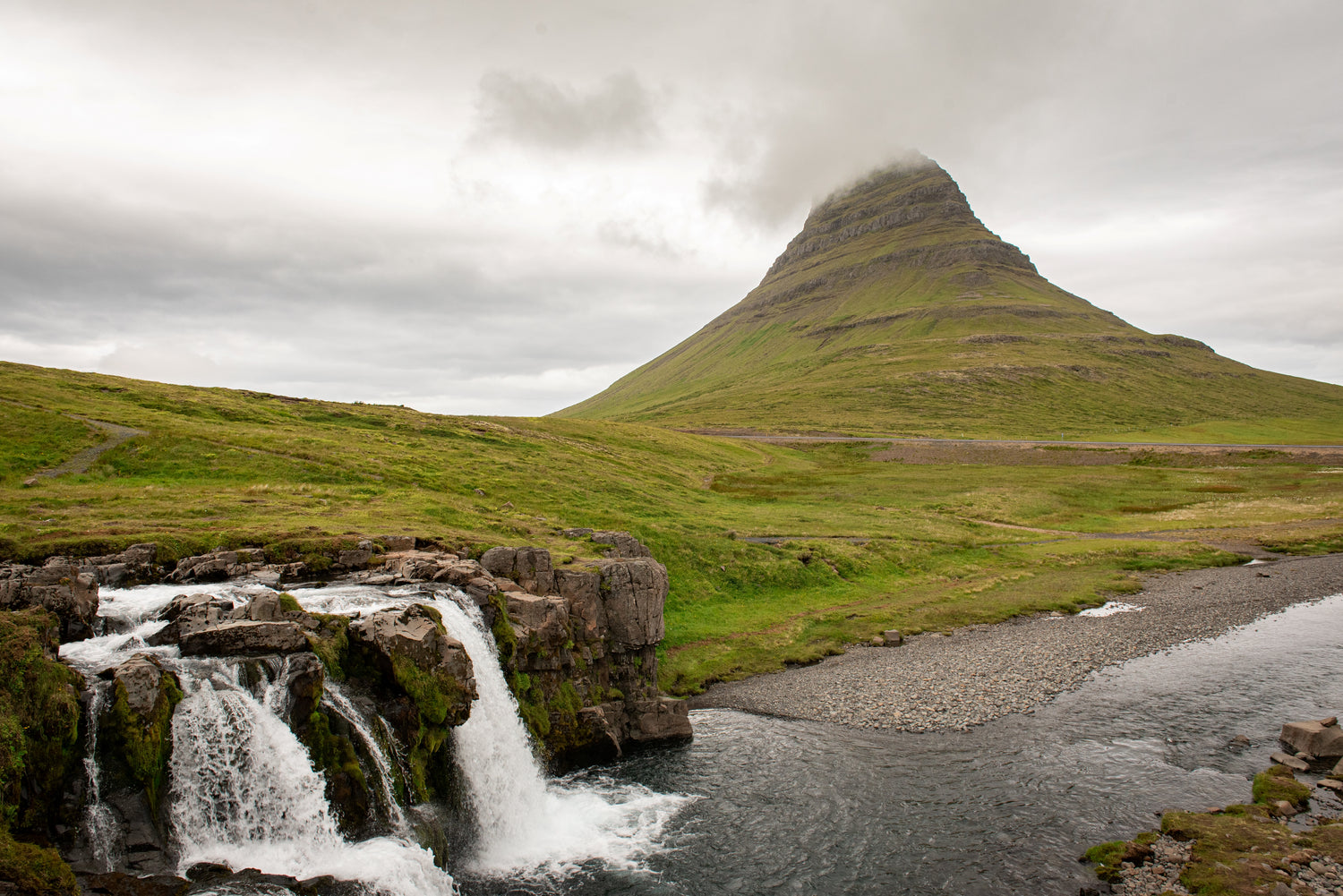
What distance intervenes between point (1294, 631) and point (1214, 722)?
2214 cm

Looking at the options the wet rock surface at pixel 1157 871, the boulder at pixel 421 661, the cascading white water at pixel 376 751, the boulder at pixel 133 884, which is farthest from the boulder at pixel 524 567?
the wet rock surface at pixel 1157 871

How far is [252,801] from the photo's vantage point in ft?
67.3

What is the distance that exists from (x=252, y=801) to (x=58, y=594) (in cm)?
1039

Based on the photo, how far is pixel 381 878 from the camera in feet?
68.1

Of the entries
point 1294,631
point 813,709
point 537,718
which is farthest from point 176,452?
point 1294,631

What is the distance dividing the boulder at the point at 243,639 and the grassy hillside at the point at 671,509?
14702 mm

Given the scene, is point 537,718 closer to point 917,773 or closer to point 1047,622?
point 917,773

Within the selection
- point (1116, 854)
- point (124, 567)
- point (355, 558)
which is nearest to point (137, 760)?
point (124, 567)

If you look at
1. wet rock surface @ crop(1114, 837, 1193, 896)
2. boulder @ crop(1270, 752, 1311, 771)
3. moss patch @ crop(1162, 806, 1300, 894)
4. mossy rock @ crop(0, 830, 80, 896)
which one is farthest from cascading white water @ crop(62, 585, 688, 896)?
boulder @ crop(1270, 752, 1311, 771)

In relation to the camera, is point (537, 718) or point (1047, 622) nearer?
point (537, 718)

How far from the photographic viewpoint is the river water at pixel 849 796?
80.4 ft

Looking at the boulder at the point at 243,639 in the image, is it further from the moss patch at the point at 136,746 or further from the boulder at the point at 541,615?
the boulder at the point at 541,615

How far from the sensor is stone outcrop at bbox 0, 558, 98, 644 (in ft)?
74.9

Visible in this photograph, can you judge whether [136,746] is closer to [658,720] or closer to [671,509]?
[658,720]
